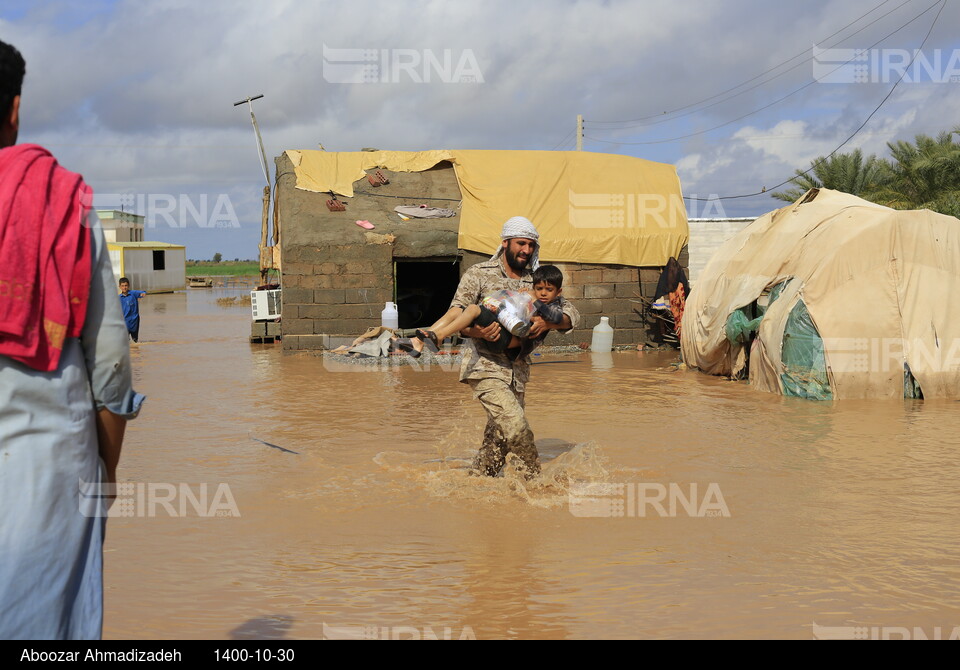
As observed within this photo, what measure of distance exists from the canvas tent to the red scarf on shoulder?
9517 millimetres

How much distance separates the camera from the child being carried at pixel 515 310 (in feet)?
18.6

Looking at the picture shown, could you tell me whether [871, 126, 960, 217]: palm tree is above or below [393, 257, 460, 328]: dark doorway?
above

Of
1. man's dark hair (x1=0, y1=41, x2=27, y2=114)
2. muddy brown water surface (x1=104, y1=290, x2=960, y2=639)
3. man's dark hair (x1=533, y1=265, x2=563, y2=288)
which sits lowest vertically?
muddy brown water surface (x1=104, y1=290, x2=960, y2=639)

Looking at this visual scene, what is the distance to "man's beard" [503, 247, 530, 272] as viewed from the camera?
236 inches

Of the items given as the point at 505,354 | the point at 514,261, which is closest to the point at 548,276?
the point at 514,261

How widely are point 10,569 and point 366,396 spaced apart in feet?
29.6

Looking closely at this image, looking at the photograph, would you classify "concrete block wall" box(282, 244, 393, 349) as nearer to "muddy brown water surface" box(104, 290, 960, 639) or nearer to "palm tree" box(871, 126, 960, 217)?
"muddy brown water surface" box(104, 290, 960, 639)

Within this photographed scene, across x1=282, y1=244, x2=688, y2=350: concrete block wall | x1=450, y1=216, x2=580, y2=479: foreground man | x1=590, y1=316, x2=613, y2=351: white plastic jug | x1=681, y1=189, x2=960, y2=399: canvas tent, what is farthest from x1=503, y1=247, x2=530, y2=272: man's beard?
x1=590, y1=316, x2=613, y2=351: white plastic jug

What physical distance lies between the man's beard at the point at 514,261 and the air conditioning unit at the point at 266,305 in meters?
12.2

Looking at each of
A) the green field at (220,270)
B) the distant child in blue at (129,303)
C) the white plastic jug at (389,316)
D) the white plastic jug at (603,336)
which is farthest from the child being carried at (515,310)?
the green field at (220,270)

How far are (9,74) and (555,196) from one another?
590 inches

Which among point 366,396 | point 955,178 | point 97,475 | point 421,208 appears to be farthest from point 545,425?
point 955,178

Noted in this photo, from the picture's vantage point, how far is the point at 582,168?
1700cm
